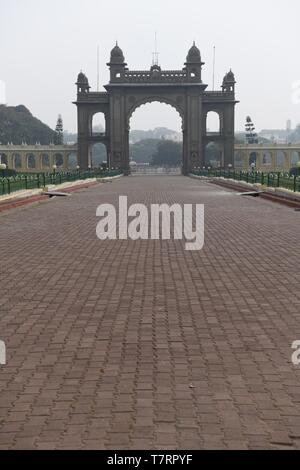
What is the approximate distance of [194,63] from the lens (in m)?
71.2

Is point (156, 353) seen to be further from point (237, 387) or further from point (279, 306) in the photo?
point (279, 306)

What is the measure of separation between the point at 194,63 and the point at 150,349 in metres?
70.0

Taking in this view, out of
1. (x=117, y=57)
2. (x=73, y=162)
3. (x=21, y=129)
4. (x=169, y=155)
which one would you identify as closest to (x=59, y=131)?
(x=21, y=129)

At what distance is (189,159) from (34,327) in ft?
214

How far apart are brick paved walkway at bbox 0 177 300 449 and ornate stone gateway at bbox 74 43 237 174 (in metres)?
61.2

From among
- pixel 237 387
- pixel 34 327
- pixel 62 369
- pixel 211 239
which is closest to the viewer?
pixel 237 387

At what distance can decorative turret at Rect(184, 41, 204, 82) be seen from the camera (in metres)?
71.0

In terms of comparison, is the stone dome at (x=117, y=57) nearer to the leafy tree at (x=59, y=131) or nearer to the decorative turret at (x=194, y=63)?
the decorative turret at (x=194, y=63)

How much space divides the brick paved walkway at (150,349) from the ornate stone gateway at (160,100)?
6115 centimetres

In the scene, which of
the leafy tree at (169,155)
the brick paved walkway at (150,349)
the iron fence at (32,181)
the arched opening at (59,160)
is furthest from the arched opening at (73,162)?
the brick paved walkway at (150,349)

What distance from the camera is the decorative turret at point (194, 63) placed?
71.0 metres

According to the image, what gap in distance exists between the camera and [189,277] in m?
7.76

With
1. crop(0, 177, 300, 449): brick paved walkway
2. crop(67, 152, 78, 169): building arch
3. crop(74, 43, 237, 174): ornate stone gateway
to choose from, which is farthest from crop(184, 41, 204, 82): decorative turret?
crop(0, 177, 300, 449): brick paved walkway
